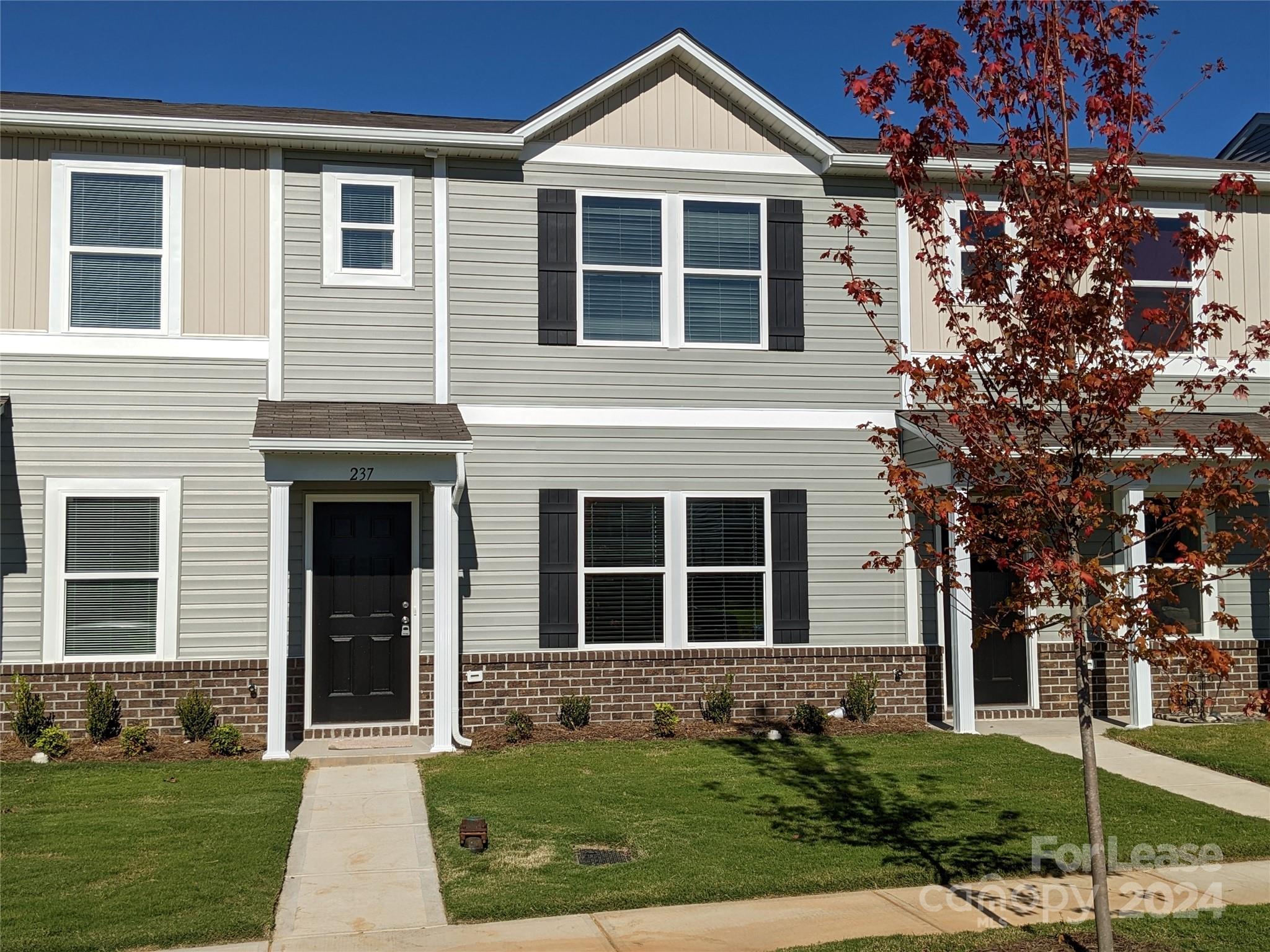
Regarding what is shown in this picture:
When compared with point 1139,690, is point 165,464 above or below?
above

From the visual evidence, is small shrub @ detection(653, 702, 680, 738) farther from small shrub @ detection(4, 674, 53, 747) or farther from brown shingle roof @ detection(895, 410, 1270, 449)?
small shrub @ detection(4, 674, 53, 747)

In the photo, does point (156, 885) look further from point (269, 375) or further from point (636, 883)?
point (269, 375)

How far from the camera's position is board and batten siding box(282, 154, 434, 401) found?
36.2ft

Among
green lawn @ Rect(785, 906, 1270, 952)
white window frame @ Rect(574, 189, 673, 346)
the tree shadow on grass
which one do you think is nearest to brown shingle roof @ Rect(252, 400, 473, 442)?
white window frame @ Rect(574, 189, 673, 346)

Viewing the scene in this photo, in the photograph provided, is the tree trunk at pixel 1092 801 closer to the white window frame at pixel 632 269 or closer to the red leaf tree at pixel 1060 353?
the red leaf tree at pixel 1060 353

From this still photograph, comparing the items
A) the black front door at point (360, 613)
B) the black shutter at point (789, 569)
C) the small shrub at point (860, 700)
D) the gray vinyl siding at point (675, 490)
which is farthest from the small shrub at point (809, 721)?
the black front door at point (360, 613)

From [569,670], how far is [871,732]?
304cm

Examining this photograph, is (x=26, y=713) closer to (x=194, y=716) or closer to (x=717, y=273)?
(x=194, y=716)

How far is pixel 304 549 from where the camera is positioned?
11016 mm

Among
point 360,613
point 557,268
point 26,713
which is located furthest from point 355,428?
point 26,713

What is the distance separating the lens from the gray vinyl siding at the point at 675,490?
11242 millimetres

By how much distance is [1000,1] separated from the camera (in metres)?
5.57

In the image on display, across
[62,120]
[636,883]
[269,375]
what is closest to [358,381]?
[269,375]

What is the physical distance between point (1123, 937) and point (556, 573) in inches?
262
